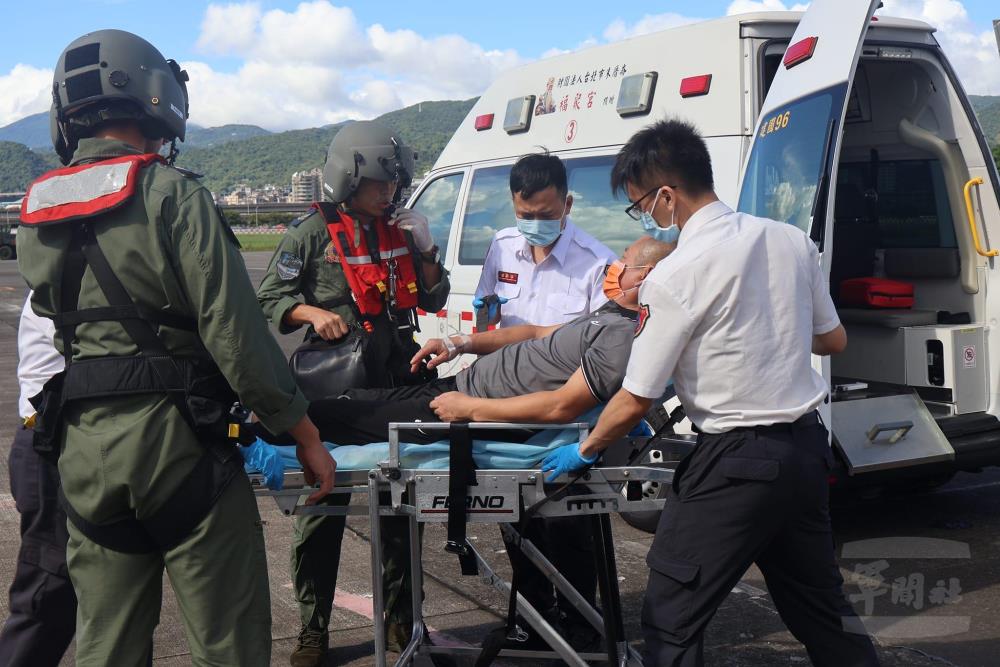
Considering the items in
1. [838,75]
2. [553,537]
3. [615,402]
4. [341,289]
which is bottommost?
[553,537]

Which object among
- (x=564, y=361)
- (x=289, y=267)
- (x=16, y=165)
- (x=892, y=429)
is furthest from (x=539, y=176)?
(x=16, y=165)

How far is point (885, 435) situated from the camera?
5.04 metres

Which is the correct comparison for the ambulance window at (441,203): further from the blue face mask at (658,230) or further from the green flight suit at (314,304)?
the blue face mask at (658,230)

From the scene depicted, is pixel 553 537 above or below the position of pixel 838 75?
below

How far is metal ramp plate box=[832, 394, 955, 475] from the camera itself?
16.0ft

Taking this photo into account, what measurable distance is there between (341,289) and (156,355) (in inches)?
59.6

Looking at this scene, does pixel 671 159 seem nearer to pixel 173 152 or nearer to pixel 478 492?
pixel 478 492

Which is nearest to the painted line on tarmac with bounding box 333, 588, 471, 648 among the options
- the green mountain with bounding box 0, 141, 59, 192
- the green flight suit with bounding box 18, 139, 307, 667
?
the green flight suit with bounding box 18, 139, 307, 667

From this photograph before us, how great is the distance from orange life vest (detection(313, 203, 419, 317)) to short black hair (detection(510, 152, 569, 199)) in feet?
1.79

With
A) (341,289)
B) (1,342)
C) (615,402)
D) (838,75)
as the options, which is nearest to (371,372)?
(341,289)

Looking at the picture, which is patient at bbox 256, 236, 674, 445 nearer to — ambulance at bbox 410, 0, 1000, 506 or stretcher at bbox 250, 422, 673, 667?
stretcher at bbox 250, 422, 673, 667

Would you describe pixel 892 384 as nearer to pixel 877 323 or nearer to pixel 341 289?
pixel 877 323

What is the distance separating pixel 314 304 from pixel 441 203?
10.4 feet

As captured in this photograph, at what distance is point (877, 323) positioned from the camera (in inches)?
227
